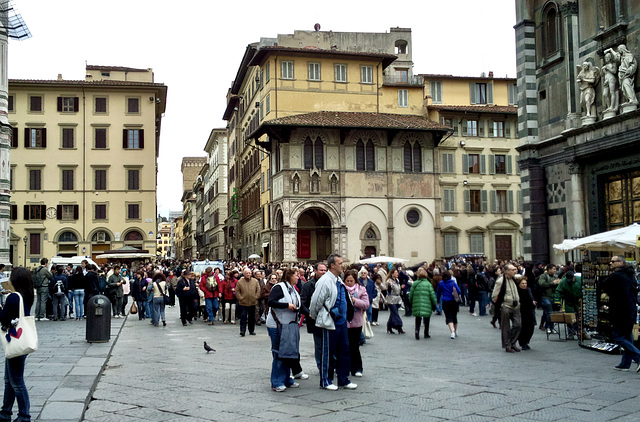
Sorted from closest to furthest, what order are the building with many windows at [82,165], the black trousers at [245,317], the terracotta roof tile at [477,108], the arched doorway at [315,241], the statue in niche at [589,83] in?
1. the black trousers at [245,317]
2. the statue in niche at [589,83]
3. the arched doorway at [315,241]
4. the terracotta roof tile at [477,108]
5. the building with many windows at [82,165]

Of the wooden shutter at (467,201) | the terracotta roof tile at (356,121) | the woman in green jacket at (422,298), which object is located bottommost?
the woman in green jacket at (422,298)

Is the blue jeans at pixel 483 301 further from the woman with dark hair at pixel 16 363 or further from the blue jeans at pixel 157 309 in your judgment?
the woman with dark hair at pixel 16 363

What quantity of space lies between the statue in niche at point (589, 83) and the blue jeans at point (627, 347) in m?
12.5

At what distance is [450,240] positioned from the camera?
4425cm

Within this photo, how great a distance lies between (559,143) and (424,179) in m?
20.7

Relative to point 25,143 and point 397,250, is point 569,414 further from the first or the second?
point 25,143

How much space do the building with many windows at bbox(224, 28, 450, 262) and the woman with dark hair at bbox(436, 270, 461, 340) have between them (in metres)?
25.3

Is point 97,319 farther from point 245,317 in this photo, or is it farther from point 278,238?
point 278,238

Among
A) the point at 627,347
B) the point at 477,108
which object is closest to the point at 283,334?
the point at 627,347

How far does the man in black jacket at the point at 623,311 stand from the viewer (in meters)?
9.66

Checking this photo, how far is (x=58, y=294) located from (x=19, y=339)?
13663mm

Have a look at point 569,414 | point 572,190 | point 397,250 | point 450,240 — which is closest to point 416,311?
point 569,414

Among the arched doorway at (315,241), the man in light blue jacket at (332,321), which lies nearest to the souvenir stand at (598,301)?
the man in light blue jacket at (332,321)

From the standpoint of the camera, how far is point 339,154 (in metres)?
41.4
